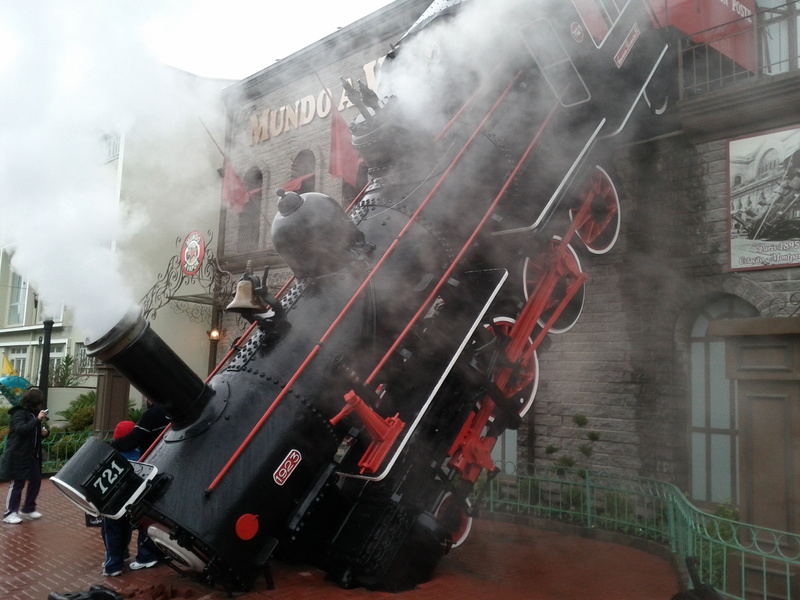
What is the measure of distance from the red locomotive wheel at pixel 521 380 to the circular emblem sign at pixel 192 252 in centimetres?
837

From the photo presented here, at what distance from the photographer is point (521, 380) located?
5.66 m

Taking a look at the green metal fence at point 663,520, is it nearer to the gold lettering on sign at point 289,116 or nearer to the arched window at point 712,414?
the arched window at point 712,414

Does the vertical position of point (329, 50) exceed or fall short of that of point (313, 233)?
it exceeds it

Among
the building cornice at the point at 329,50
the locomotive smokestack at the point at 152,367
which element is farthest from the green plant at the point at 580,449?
the building cornice at the point at 329,50

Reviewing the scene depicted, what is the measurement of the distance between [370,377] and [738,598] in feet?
8.62

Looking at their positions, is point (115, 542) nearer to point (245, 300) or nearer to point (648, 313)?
point (245, 300)

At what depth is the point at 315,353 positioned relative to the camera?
4.59 m

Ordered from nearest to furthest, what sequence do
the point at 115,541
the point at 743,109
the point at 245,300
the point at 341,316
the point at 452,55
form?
the point at 341,316
the point at 245,300
the point at 115,541
the point at 452,55
the point at 743,109

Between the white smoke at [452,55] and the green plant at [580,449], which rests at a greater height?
the white smoke at [452,55]

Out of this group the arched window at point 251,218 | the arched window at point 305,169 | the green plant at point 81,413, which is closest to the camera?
the arched window at point 305,169

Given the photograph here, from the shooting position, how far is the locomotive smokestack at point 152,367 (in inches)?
163

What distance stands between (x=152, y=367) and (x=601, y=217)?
465 centimetres

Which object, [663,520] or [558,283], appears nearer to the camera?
[558,283]

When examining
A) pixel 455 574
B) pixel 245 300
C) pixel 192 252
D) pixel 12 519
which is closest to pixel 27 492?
pixel 12 519
